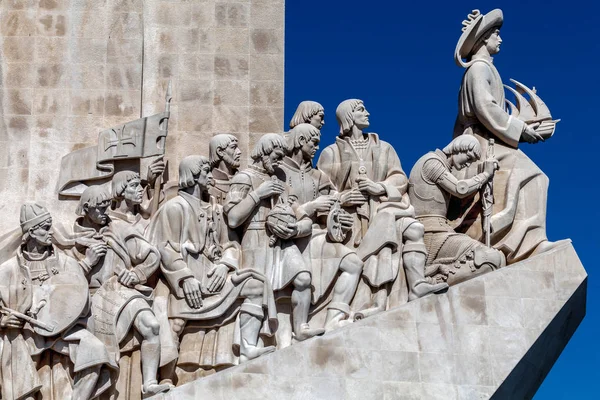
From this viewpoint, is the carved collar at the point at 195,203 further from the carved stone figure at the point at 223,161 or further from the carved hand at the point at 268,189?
the carved hand at the point at 268,189

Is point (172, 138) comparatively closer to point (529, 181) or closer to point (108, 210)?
point (108, 210)

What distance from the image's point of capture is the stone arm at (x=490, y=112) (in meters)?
18.7

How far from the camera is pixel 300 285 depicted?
1739cm

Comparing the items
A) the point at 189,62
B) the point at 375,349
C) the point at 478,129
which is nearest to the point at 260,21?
the point at 189,62

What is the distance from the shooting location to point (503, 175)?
18.5 metres

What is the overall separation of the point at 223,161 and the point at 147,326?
2.14 metres

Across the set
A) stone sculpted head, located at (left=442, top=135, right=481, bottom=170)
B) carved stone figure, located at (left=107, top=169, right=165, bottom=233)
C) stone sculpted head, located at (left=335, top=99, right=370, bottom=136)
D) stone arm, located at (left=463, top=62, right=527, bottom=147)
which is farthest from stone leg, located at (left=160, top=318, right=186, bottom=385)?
stone arm, located at (left=463, top=62, right=527, bottom=147)

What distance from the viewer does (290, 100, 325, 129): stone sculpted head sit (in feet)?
60.8

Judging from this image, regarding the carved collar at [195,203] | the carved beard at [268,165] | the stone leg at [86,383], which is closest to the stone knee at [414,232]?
the carved beard at [268,165]

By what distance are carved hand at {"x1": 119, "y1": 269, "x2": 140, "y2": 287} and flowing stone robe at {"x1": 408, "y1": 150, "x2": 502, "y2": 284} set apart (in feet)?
9.97

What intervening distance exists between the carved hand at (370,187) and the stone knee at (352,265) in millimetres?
798

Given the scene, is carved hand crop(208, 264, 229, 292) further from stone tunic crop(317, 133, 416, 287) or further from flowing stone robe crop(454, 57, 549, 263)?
flowing stone robe crop(454, 57, 549, 263)

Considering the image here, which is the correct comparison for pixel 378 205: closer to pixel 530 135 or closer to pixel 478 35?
pixel 530 135

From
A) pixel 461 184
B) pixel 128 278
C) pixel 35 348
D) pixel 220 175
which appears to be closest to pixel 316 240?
pixel 220 175
